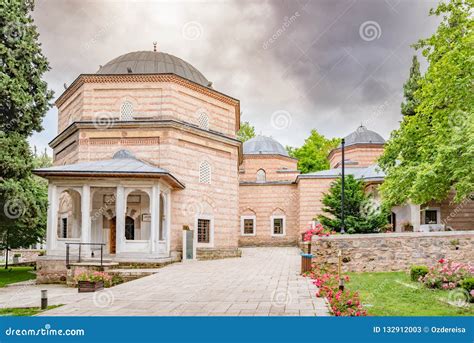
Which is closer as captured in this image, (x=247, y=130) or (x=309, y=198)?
(x=309, y=198)

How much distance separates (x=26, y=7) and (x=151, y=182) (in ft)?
27.4

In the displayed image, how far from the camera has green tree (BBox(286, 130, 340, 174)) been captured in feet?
170

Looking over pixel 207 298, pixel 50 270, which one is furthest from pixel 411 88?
pixel 207 298

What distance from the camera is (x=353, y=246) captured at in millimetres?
16406

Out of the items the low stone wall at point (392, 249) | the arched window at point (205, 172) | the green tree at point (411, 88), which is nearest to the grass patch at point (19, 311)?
the low stone wall at point (392, 249)

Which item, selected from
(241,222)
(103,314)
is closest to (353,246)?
(103,314)

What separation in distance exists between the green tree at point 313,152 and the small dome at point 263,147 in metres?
9.67

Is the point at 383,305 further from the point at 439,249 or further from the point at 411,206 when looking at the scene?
the point at 411,206

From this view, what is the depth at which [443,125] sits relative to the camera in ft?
57.9

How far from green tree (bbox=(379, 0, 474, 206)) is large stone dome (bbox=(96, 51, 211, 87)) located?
1215 cm

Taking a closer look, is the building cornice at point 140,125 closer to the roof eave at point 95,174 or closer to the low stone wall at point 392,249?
the roof eave at point 95,174

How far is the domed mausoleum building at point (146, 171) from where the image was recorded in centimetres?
1892

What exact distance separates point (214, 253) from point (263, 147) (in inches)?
771

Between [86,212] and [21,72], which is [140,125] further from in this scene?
[21,72]
